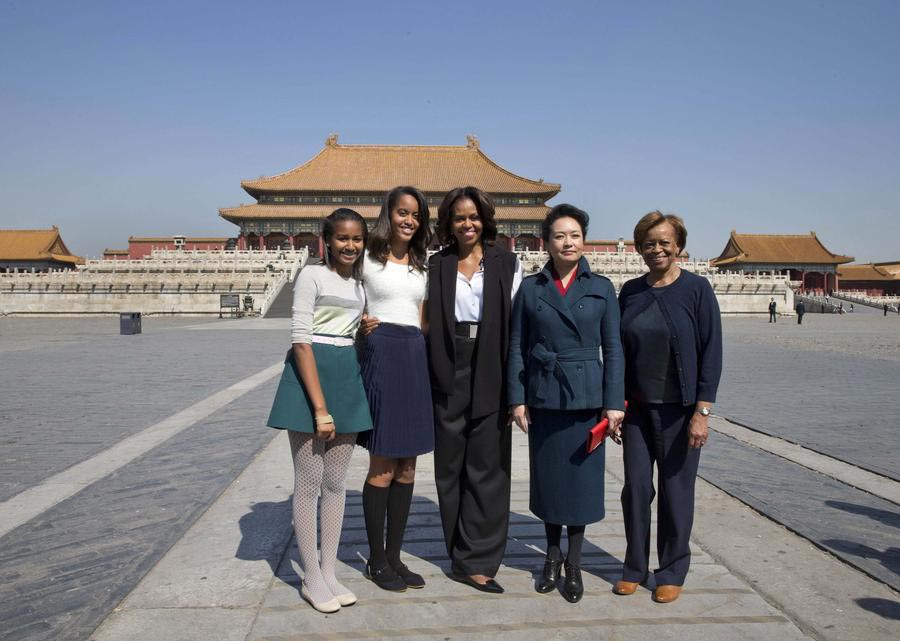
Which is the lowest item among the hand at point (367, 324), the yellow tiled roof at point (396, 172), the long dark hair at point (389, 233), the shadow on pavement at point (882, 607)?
the shadow on pavement at point (882, 607)

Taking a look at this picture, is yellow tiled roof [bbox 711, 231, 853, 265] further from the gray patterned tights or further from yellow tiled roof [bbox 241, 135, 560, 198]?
the gray patterned tights

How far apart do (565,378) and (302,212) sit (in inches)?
1731

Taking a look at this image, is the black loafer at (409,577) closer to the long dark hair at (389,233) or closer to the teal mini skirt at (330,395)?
the teal mini skirt at (330,395)

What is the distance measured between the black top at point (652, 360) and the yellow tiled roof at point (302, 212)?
41.5 meters

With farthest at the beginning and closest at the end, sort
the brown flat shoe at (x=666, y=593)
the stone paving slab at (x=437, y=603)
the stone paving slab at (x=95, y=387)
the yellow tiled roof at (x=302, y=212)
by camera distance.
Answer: the yellow tiled roof at (x=302, y=212) → the stone paving slab at (x=95, y=387) → the brown flat shoe at (x=666, y=593) → the stone paving slab at (x=437, y=603)

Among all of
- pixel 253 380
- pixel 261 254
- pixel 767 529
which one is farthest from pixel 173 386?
pixel 261 254

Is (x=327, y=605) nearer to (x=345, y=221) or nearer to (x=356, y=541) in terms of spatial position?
(x=356, y=541)

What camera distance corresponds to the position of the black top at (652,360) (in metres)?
2.93

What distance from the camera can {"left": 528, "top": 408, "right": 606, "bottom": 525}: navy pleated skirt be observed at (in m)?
2.96

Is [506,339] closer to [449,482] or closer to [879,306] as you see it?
[449,482]

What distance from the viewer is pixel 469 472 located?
3057mm

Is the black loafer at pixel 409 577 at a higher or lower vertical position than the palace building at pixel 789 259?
lower

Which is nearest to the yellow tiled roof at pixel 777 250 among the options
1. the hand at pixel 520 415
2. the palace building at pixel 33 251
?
the palace building at pixel 33 251

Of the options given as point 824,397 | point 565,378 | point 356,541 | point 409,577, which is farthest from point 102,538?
point 824,397
